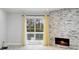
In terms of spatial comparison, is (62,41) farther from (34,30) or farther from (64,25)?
(34,30)

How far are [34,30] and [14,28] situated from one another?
0.25 meters

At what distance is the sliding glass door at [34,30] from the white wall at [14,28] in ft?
0.39

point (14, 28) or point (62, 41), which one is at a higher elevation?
point (14, 28)

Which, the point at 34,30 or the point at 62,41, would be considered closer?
the point at 34,30

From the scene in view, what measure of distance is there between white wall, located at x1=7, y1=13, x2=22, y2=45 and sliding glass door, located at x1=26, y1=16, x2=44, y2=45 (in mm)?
118

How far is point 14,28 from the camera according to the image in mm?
1289

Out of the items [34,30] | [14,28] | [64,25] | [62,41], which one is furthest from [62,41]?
[14,28]

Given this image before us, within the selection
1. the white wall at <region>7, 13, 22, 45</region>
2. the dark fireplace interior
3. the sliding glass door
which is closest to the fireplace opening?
the dark fireplace interior

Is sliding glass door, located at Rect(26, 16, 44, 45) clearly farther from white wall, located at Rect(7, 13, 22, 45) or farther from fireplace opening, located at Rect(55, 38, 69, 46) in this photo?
fireplace opening, located at Rect(55, 38, 69, 46)
